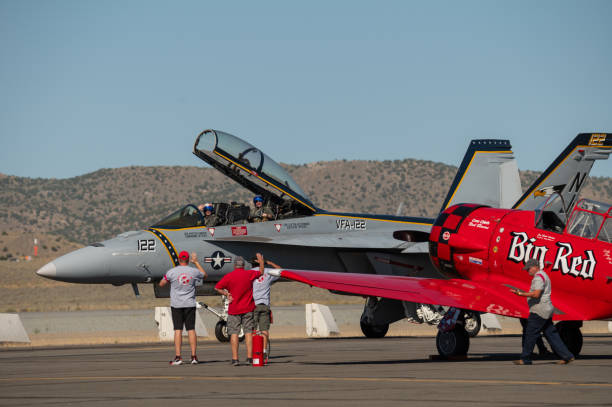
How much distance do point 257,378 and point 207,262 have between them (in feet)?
38.1

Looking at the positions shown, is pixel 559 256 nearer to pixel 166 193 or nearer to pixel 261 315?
pixel 261 315

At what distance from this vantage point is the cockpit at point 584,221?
15.8 metres

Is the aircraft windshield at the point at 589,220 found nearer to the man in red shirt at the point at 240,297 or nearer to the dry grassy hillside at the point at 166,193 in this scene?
the man in red shirt at the point at 240,297

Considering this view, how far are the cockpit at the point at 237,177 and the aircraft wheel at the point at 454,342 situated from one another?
32.5 ft

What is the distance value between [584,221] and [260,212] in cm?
1169

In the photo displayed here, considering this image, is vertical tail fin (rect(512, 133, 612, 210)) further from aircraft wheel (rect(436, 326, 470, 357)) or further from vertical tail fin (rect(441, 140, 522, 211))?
aircraft wheel (rect(436, 326, 470, 357))

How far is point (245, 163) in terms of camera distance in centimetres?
2567

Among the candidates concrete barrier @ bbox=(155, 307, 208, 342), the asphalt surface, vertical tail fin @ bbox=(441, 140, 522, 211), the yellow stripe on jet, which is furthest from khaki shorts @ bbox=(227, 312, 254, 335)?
vertical tail fin @ bbox=(441, 140, 522, 211)

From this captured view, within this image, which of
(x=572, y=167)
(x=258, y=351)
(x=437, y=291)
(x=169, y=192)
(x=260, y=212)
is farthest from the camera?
(x=169, y=192)

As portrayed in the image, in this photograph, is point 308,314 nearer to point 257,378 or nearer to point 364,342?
point 364,342

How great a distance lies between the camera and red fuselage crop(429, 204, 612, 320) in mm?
15586

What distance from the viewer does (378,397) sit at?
11148mm

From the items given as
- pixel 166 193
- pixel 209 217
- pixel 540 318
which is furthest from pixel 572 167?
pixel 166 193

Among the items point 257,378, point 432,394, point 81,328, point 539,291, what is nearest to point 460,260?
point 539,291
